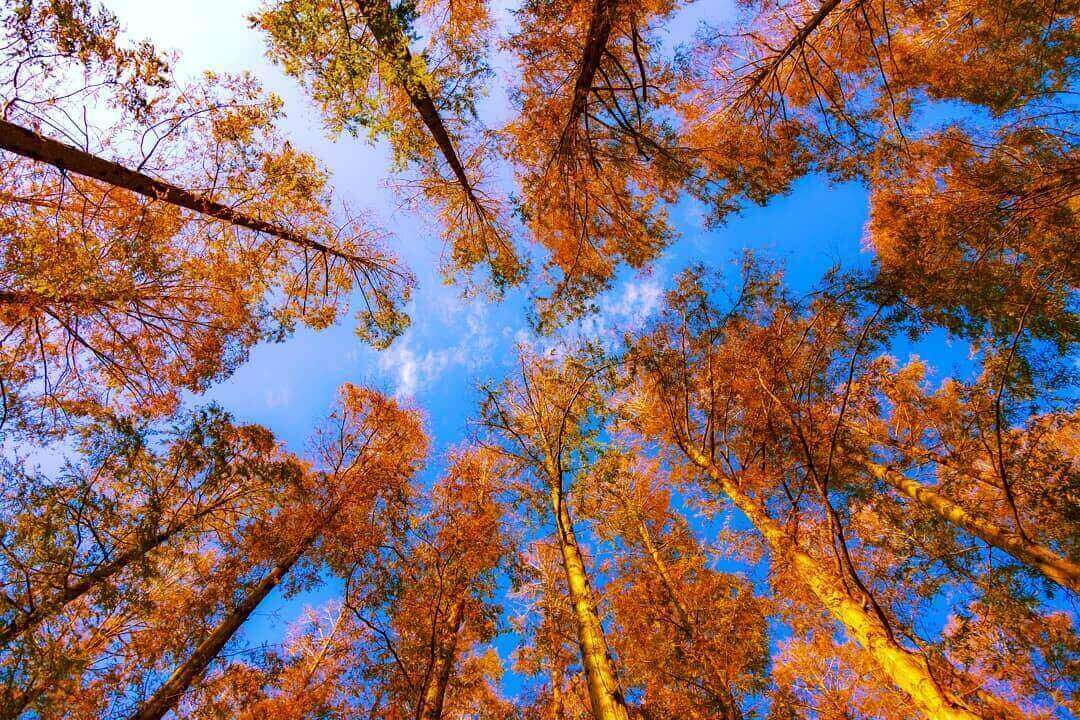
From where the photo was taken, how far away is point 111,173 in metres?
5.51

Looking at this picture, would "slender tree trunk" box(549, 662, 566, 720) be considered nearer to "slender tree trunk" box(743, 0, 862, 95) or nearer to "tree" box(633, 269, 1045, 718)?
"tree" box(633, 269, 1045, 718)

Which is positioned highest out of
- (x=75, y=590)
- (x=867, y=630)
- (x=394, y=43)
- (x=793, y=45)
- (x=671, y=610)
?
(x=793, y=45)

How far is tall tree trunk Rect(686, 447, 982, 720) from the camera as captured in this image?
376cm

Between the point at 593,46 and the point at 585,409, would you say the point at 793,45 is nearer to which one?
the point at 593,46

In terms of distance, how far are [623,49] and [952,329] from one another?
8.70 metres

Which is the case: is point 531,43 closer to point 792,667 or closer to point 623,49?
point 623,49

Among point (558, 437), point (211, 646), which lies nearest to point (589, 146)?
point (558, 437)

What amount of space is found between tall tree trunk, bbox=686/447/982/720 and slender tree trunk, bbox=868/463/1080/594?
1.73 meters

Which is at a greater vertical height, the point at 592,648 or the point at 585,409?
the point at 585,409

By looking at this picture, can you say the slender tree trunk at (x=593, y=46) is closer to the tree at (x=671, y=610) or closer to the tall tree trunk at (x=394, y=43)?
the tall tree trunk at (x=394, y=43)

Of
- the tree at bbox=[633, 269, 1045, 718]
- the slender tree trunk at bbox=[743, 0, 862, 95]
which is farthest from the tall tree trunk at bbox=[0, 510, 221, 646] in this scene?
the slender tree trunk at bbox=[743, 0, 862, 95]

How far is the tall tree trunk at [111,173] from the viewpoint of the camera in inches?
189

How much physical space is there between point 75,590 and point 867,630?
9118mm

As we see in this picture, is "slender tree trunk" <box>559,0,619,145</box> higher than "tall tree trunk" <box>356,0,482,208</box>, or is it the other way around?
"slender tree trunk" <box>559,0,619,145</box>
